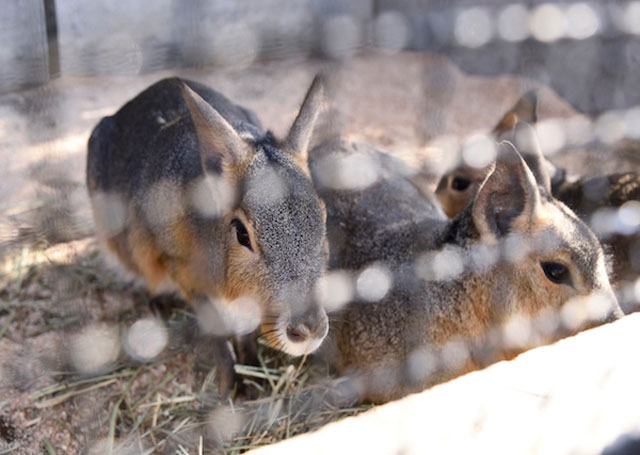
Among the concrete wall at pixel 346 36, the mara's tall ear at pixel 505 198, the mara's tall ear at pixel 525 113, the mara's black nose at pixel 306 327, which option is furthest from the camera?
the concrete wall at pixel 346 36

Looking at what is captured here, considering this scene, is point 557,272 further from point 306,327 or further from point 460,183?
point 460,183

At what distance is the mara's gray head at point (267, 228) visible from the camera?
2.43 meters

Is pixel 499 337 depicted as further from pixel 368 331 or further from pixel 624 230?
pixel 624 230

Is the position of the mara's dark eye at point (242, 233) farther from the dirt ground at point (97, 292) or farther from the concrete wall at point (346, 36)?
the concrete wall at point (346, 36)

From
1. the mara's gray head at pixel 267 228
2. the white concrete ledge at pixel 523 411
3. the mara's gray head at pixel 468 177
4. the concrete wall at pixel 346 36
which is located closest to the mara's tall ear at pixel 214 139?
the mara's gray head at pixel 267 228

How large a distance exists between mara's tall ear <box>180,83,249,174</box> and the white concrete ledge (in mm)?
1302

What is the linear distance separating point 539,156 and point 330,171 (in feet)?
3.40

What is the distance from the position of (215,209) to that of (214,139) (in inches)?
11.6

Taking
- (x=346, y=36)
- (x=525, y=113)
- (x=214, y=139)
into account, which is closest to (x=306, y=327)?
(x=214, y=139)

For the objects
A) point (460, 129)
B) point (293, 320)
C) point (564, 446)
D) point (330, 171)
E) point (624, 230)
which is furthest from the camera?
point (460, 129)

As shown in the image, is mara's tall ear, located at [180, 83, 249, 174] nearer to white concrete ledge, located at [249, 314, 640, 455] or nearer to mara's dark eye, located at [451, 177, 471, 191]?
white concrete ledge, located at [249, 314, 640, 455]

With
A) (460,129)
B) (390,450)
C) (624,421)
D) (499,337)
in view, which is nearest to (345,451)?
(390,450)

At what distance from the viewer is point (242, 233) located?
2.56 metres

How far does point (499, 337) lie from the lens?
2824 mm
